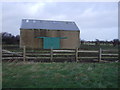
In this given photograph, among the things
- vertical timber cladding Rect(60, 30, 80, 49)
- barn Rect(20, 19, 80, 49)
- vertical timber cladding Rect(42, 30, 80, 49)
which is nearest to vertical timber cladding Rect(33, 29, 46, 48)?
barn Rect(20, 19, 80, 49)

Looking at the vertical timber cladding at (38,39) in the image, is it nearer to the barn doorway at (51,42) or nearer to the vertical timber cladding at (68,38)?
the barn doorway at (51,42)

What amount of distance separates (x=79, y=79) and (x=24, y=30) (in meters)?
17.7

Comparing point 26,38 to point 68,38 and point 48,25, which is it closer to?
point 48,25

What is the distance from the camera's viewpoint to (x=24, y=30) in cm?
2191

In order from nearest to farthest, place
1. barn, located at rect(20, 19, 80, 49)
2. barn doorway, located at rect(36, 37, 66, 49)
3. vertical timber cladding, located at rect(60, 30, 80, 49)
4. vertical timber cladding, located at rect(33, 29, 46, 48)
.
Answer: barn, located at rect(20, 19, 80, 49) → vertical timber cladding, located at rect(33, 29, 46, 48) → barn doorway, located at rect(36, 37, 66, 49) → vertical timber cladding, located at rect(60, 30, 80, 49)

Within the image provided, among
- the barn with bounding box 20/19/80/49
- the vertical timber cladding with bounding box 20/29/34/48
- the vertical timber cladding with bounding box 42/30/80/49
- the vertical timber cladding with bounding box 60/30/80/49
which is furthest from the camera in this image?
the vertical timber cladding with bounding box 60/30/80/49

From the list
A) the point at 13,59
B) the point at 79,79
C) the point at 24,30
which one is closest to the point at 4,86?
the point at 79,79

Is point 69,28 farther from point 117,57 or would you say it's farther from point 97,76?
point 97,76

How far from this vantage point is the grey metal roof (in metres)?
22.8

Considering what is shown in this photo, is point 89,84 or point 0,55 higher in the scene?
point 0,55

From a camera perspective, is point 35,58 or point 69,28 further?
point 69,28

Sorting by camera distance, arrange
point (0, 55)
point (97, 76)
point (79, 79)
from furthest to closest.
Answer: point (0, 55)
point (97, 76)
point (79, 79)

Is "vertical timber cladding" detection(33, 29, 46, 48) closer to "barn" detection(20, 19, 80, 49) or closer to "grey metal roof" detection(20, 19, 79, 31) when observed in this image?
"barn" detection(20, 19, 80, 49)

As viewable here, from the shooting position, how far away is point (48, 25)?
23828mm
